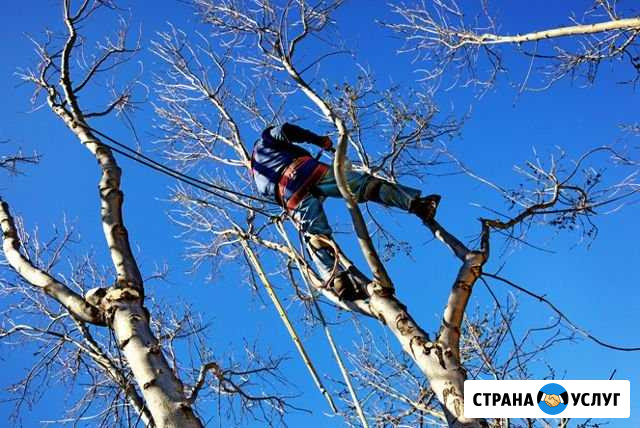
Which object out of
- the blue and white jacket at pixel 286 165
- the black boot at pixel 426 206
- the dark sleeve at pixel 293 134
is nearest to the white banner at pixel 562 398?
the black boot at pixel 426 206

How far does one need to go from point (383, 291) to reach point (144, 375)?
1522mm

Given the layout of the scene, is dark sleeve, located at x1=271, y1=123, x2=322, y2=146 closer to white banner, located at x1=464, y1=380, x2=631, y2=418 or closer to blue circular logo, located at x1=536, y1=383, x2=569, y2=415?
white banner, located at x1=464, y1=380, x2=631, y2=418

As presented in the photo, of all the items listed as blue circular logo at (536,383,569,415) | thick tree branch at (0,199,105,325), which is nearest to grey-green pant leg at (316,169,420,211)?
blue circular logo at (536,383,569,415)

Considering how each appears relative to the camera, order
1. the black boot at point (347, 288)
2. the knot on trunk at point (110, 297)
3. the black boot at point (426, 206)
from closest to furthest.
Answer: the knot on trunk at point (110, 297) < the black boot at point (347, 288) < the black boot at point (426, 206)

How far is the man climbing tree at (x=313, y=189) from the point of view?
4.02 m

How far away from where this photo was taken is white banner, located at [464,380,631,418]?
12.0 ft

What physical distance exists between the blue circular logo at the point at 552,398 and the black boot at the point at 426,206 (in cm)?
124

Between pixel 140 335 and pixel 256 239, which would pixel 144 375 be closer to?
pixel 140 335

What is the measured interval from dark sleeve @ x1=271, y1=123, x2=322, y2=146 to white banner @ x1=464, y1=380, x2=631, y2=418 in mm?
2004

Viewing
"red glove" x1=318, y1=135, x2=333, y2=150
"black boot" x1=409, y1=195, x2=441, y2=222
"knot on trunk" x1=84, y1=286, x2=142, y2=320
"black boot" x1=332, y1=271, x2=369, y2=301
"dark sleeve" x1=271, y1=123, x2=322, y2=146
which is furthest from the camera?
"dark sleeve" x1=271, y1=123, x2=322, y2=146

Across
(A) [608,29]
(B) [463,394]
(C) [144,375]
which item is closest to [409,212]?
(B) [463,394]

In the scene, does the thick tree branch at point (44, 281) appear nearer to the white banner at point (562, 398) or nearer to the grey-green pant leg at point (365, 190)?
the grey-green pant leg at point (365, 190)

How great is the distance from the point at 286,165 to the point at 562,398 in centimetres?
232

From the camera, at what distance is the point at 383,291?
11.7ft
